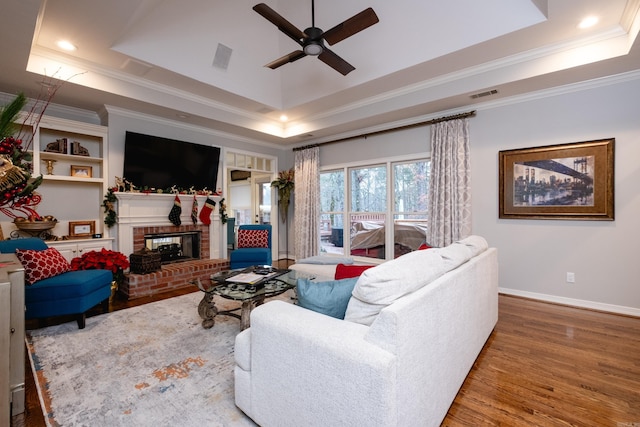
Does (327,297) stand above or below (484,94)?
below

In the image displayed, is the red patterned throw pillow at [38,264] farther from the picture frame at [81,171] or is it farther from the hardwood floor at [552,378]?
the picture frame at [81,171]

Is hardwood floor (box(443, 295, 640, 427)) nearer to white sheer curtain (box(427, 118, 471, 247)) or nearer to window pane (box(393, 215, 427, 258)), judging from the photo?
white sheer curtain (box(427, 118, 471, 247))

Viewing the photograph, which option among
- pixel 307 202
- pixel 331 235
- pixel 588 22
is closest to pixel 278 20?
pixel 588 22

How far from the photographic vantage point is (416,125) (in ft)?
15.3

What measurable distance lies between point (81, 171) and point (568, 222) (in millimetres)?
6679

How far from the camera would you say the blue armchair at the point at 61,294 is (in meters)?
2.66

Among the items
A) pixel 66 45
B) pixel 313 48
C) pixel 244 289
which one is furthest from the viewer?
pixel 66 45

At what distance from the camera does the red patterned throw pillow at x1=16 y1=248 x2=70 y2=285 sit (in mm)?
2688

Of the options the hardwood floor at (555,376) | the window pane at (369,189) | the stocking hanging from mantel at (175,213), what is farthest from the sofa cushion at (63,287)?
the window pane at (369,189)

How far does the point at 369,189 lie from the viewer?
5.46 metres

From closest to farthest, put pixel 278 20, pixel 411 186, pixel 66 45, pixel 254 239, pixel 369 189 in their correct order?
pixel 278 20, pixel 66 45, pixel 411 186, pixel 254 239, pixel 369 189

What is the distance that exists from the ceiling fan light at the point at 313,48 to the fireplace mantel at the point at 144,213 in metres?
3.26

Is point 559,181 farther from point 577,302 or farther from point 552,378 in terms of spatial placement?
point 552,378

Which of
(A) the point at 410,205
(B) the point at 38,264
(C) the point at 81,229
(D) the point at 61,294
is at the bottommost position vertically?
(D) the point at 61,294
